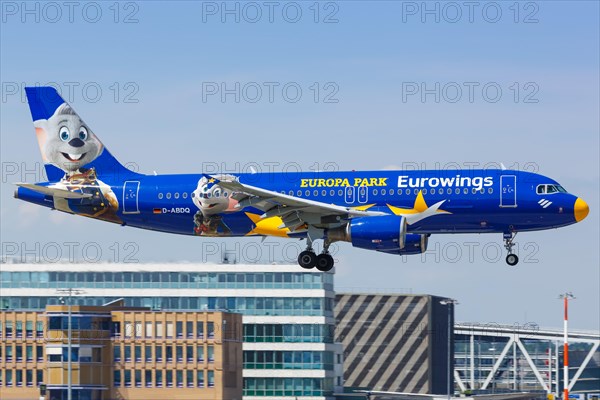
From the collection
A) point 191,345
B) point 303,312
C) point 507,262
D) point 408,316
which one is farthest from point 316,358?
point 507,262

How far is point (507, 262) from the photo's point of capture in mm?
63656

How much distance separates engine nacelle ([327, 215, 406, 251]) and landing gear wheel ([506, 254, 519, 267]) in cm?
619

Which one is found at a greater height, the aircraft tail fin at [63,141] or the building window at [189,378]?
the aircraft tail fin at [63,141]

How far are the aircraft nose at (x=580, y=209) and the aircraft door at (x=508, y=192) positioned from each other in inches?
140

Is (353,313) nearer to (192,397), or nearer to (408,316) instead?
(408,316)

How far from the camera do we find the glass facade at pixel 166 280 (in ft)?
367

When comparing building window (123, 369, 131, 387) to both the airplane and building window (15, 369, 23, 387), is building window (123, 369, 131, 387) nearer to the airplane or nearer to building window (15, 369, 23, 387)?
building window (15, 369, 23, 387)

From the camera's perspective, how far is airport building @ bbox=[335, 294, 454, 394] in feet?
479

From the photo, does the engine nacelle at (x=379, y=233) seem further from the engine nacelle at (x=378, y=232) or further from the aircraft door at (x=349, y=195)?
the aircraft door at (x=349, y=195)

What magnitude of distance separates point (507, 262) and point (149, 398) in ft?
148

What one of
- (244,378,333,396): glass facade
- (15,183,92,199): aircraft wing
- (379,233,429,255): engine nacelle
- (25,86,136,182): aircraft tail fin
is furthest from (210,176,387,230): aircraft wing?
(244,378,333,396): glass facade

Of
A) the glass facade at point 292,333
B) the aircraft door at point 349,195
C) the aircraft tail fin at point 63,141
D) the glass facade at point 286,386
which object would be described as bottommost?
the glass facade at point 286,386

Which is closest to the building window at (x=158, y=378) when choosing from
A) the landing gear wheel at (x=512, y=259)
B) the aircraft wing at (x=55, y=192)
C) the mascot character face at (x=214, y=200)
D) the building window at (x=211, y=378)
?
the building window at (x=211, y=378)

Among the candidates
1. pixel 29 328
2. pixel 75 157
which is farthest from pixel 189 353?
pixel 75 157
